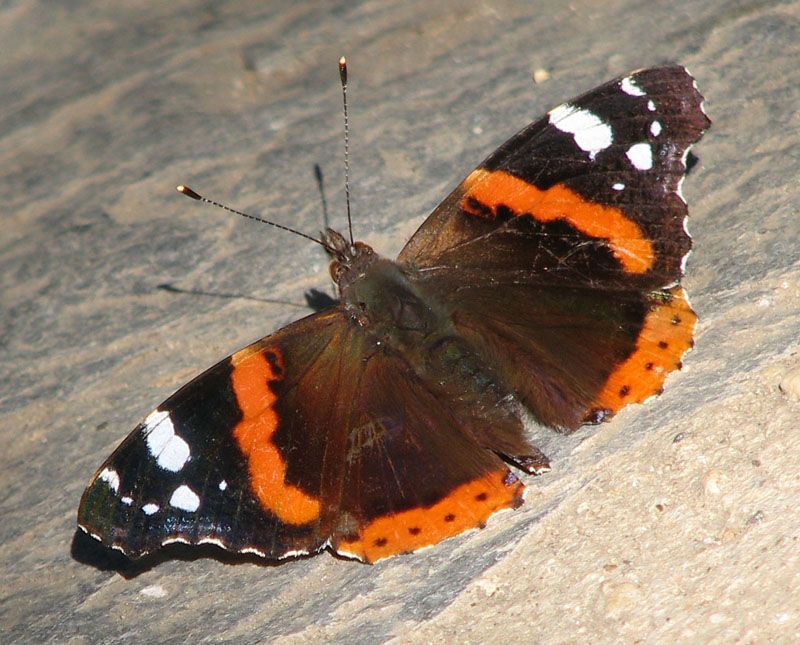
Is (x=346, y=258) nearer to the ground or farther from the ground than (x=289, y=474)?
A: farther from the ground

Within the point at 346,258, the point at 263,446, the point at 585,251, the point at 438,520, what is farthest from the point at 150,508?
the point at 585,251

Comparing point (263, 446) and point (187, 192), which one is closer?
point (263, 446)

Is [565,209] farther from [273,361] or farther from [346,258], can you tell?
[273,361]

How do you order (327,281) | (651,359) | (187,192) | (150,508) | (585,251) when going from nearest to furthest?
(150,508)
(651,359)
(585,251)
(187,192)
(327,281)

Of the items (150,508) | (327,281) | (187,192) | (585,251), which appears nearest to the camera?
(150,508)

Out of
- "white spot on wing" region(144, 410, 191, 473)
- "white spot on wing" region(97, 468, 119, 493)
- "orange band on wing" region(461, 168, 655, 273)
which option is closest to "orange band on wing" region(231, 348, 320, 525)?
"white spot on wing" region(144, 410, 191, 473)

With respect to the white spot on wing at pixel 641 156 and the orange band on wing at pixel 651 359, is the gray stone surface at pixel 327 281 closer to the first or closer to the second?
the orange band on wing at pixel 651 359

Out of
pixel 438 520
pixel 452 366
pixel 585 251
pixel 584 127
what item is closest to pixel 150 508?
pixel 438 520

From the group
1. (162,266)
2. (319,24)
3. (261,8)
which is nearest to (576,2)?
(319,24)

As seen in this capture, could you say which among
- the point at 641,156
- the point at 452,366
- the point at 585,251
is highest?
the point at 641,156
